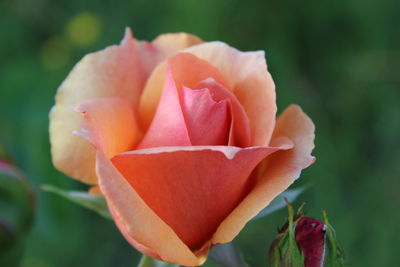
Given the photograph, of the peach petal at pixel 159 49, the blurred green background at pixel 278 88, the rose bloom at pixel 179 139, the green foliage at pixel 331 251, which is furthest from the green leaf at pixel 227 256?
the blurred green background at pixel 278 88

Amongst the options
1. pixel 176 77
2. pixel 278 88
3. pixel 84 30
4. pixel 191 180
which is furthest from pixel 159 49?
pixel 84 30

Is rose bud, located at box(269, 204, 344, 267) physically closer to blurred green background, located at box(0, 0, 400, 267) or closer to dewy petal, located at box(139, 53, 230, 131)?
dewy petal, located at box(139, 53, 230, 131)

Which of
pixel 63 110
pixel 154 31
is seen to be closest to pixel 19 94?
pixel 154 31

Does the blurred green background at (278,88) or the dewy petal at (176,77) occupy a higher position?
the dewy petal at (176,77)

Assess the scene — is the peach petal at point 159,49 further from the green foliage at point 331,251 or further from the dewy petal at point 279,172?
the green foliage at point 331,251

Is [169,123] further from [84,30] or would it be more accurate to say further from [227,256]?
[84,30]
